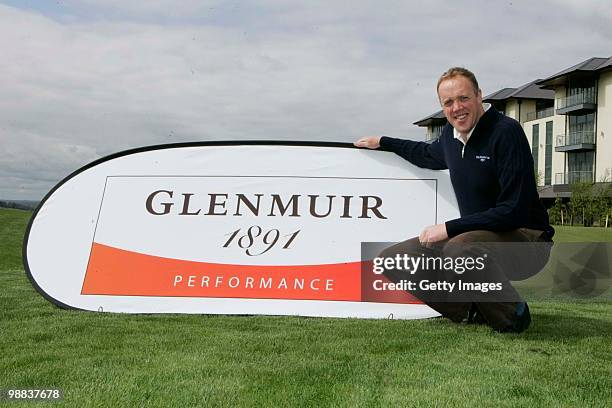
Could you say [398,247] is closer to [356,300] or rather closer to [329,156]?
[356,300]

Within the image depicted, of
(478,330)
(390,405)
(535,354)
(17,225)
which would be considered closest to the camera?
(390,405)

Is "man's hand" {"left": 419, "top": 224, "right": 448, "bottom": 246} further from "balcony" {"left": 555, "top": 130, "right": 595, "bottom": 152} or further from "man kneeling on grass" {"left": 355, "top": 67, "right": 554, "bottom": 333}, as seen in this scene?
"balcony" {"left": 555, "top": 130, "right": 595, "bottom": 152}

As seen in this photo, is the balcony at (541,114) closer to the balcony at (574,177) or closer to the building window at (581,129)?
the building window at (581,129)

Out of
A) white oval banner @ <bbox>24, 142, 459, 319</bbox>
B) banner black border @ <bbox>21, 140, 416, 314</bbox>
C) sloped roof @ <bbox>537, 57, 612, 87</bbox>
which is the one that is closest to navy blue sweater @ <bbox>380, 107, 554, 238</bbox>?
white oval banner @ <bbox>24, 142, 459, 319</bbox>

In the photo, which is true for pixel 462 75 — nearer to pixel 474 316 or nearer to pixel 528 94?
pixel 474 316

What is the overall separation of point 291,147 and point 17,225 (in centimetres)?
1771

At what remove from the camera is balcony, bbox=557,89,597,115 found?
3778 centimetres

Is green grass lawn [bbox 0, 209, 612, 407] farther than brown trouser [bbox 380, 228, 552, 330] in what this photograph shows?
No

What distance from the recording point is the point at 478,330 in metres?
3.91

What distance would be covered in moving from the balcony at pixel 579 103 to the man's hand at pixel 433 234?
124ft

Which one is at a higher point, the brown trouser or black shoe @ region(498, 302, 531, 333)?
the brown trouser

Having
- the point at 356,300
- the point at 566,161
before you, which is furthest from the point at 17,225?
the point at 566,161

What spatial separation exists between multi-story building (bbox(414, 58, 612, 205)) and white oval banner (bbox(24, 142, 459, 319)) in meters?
30.5

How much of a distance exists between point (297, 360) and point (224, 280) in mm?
1497
